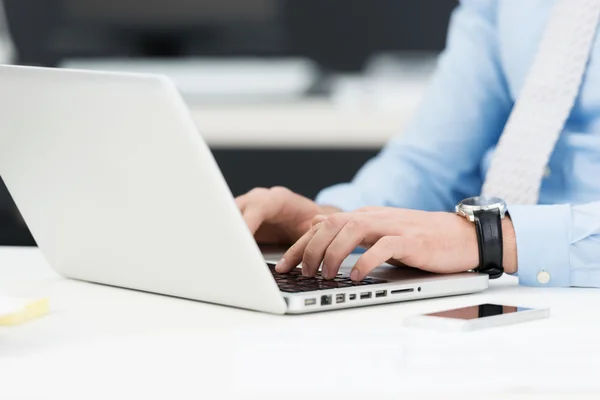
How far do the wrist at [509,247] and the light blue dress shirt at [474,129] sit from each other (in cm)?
39

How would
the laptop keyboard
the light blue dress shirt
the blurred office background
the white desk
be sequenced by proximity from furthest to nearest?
the blurred office background < the light blue dress shirt < the laptop keyboard < the white desk

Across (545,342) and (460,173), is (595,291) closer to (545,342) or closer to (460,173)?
(545,342)

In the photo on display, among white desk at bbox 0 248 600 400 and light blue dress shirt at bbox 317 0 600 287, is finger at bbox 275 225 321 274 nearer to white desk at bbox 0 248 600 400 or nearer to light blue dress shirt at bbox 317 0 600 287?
white desk at bbox 0 248 600 400

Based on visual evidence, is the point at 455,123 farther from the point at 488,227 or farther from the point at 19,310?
the point at 19,310

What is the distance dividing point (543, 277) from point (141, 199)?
0.44m

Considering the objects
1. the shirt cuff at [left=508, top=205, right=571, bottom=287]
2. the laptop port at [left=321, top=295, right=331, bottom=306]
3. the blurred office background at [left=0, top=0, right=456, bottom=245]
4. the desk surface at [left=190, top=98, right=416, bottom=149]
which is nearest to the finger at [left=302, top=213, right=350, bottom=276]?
the laptop port at [left=321, top=295, right=331, bottom=306]

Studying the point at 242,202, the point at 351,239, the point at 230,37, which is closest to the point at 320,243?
the point at 351,239

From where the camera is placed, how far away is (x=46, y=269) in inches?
46.7

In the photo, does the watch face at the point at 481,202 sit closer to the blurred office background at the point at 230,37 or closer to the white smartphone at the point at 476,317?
the white smartphone at the point at 476,317

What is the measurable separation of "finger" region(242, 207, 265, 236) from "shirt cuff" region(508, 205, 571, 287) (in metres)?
0.29

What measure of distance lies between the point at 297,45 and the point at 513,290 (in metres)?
2.46

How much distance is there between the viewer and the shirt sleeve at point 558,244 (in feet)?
3.58

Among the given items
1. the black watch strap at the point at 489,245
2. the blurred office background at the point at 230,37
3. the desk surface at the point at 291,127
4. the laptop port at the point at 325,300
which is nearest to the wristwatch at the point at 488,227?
the black watch strap at the point at 489,245

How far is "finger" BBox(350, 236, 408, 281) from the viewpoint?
947 mm
